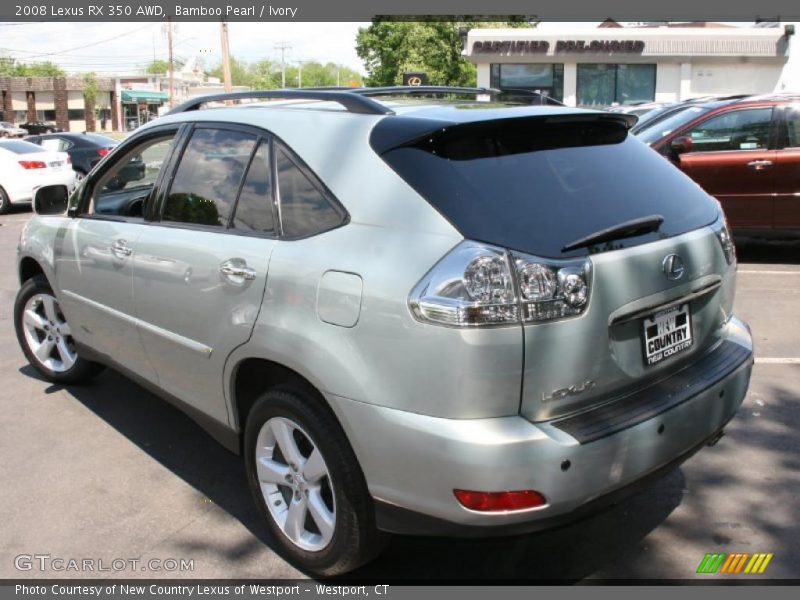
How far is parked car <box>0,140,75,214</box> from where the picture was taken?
48.3 ft

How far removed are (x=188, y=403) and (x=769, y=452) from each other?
2887mm

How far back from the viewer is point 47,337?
16.9ft

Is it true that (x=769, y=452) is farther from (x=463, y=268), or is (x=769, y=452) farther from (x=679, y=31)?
(x=679, y=31)

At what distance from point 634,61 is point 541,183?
29.6 meters

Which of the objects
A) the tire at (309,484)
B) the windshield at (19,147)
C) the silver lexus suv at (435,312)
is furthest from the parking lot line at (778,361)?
the windshield at (19,147)

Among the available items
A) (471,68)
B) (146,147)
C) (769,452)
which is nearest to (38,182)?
(146,147)

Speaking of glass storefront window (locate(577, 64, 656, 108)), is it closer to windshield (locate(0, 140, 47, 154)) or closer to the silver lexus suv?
windshield (locate(0, 140, 47, 154))

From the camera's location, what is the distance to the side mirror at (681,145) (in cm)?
841

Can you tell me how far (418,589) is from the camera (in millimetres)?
3010

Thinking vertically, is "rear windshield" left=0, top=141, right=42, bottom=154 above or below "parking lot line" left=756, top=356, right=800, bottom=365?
above

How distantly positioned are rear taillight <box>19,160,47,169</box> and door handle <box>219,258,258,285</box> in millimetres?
13495

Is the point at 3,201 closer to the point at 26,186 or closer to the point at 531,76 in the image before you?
the point at 26,186

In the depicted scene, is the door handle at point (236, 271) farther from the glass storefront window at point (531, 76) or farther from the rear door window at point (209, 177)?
the glass storefront window at point (531, 76)

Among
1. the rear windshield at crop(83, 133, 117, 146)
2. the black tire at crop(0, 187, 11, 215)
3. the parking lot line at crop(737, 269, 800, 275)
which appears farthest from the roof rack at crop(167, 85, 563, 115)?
the rear windshield at crop(83, 133, 117, 146)
